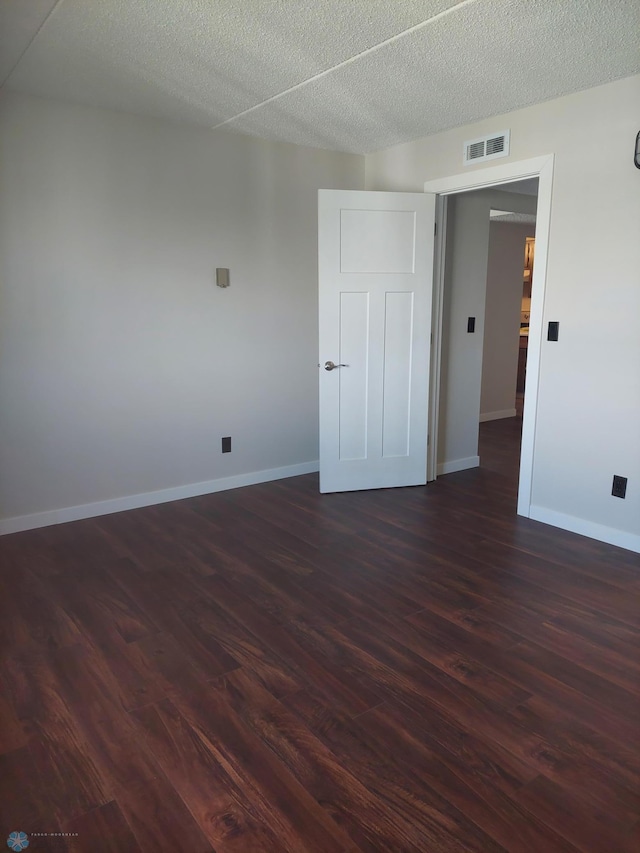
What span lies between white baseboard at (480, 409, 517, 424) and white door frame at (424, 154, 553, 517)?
3014mm

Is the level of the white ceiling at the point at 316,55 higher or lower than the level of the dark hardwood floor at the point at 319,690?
higher

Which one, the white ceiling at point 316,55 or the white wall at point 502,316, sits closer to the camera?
the white ceiling at point 316,55

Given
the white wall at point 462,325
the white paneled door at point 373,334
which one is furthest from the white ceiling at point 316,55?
the white wall at point 462,325

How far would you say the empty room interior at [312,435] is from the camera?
71.3 inches

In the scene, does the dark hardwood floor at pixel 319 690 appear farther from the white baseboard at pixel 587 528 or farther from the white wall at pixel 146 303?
the white wall at pixel 146 303

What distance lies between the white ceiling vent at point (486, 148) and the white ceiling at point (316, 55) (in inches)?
6.4

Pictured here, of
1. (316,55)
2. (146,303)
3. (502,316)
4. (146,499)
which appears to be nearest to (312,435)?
(146,499)

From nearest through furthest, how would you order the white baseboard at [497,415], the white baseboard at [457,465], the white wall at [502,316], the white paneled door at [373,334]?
the white paneled door at [373,334] → the white baseboard at [457,465] → the white wall at [502,316] → the white baseboard at [497,415]

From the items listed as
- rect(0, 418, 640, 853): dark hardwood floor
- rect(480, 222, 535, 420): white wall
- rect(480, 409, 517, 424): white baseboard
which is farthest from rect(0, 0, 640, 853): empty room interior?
rect(480, 409, 517, 424): white baseboard

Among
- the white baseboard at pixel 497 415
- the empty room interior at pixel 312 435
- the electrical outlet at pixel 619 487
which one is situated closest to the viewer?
the empty room interior at pixel 312 435

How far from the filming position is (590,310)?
134 inches

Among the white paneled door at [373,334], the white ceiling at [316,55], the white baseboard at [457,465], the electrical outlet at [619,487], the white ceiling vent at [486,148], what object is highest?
the white ceiling at [316,55]

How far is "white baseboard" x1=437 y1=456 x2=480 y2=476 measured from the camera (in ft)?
16.1

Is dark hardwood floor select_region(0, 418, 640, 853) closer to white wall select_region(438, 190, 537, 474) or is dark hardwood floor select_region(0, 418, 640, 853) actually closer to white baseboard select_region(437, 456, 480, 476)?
white baseboard select_region(437, 456, 480, 476)
